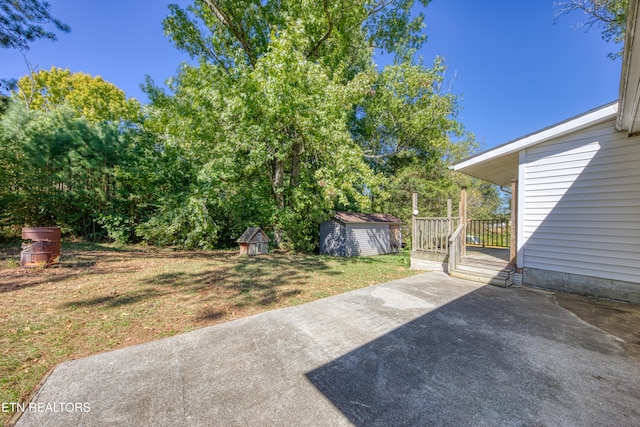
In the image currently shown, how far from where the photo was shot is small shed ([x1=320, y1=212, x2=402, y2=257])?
13812mm

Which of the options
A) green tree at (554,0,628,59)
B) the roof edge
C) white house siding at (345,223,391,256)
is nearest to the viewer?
the roof edge

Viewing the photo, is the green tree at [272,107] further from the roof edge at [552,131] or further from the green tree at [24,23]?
the green tree at [24,23]

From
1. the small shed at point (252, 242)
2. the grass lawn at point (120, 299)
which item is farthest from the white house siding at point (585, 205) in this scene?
the small shed at point (252, 242)

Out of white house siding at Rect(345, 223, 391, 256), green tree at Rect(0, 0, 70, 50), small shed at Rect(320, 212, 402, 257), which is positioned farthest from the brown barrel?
white house siding at Rect(345, 223, 391, 256)

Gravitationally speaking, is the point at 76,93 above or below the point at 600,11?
above

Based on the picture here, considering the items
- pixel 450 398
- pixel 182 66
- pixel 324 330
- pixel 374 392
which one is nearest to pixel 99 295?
pixel 324 330

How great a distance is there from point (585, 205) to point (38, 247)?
36.3ft

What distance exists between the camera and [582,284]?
4.59 metres

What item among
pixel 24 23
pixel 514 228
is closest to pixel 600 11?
pixel 514 228

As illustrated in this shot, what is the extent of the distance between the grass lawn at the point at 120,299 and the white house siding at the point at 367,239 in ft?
22.5

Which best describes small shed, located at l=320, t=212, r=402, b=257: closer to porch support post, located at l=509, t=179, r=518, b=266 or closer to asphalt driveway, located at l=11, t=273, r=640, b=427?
porch support post, located at l=509, t=179, r=518, b=266

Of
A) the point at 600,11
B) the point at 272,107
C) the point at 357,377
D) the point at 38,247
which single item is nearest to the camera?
the point at 357,377

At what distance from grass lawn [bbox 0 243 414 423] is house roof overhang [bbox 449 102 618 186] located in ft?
10.8

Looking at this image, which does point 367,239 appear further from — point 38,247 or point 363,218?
point 38,247
